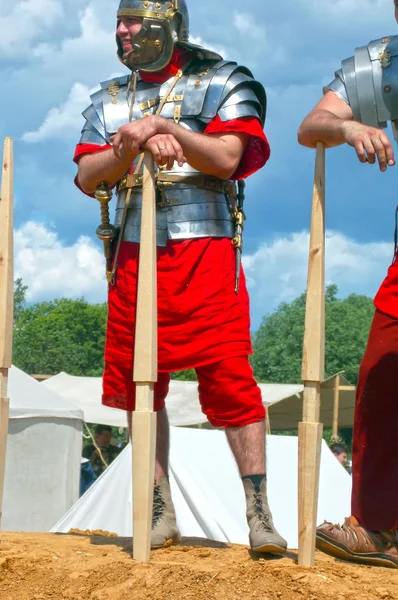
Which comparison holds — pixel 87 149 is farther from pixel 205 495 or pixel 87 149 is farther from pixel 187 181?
pixel 205 495

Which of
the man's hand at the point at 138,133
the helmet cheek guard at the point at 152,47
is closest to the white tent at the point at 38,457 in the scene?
the helmet cheek guard at the point at 152,47

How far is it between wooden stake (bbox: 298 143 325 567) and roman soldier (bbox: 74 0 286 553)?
330mm

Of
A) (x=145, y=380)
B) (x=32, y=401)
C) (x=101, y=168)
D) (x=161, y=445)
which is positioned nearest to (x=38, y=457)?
(x=32, y=401)

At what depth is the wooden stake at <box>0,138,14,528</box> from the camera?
4430mm

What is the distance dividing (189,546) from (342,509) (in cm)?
547

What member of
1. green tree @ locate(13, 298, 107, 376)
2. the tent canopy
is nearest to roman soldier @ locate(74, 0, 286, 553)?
the tent canopy

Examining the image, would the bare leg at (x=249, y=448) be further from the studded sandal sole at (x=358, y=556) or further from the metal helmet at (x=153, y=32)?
the metal helmet at (x=153, y=32)

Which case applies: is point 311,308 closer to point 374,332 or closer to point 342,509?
point 374,332

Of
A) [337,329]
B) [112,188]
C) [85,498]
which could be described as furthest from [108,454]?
[337,329]

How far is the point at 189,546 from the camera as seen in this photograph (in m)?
4.46

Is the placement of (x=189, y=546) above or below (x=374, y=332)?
below

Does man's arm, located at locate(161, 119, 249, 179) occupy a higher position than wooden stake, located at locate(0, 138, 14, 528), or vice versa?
man's arm, located at locate(161, 119, 249, 179)

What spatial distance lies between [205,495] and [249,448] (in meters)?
4.52

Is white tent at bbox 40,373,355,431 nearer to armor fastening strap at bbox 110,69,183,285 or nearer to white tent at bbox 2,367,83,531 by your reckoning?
white tent at bbox 2,367,83,531
